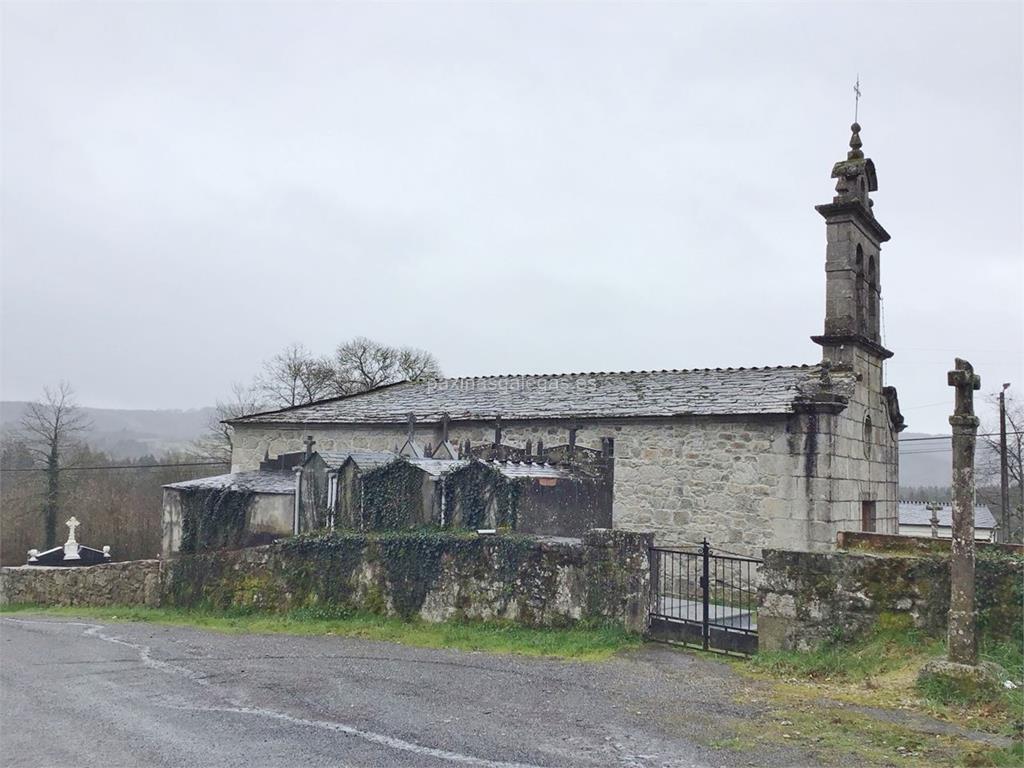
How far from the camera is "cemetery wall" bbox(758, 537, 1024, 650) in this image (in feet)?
26.5

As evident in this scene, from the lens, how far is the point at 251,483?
629 inches

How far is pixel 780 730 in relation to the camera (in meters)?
6.61

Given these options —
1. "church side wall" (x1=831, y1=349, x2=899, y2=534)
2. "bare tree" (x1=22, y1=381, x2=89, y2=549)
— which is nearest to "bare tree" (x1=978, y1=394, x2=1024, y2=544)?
"church side wall" (x1=831, y1=349, x2=899, y2=534)

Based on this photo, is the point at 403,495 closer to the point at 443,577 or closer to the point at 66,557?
the point at 443,577

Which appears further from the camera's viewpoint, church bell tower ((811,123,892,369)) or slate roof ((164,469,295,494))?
slate roof ((164,469,295,494))

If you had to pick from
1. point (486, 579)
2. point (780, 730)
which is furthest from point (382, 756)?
point (486, 579)

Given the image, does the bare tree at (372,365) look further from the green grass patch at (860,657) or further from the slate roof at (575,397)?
the green grass patch at (860,657)

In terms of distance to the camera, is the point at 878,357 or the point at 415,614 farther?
the point at 878,357

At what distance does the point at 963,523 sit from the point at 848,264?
8.62m

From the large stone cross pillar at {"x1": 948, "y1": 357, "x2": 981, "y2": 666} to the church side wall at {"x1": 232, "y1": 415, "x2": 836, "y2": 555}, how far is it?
19.8 feet

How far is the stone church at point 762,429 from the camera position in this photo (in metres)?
14.5

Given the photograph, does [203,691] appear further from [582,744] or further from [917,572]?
[917,572]

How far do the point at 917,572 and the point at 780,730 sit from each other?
294cm

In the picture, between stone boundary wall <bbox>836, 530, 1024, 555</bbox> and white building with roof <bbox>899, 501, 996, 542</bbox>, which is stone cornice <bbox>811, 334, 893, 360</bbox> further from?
white building with roof <bbox>899, 501, 996, 542</bbox>
